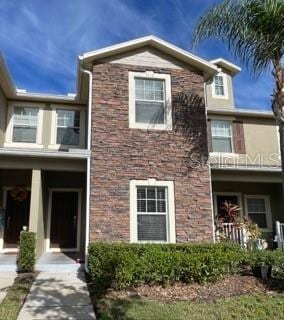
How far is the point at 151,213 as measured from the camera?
36.1 ft

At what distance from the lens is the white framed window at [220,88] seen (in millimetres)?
17406

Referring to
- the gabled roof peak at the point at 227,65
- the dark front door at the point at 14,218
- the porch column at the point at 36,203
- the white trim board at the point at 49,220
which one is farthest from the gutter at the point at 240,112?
the dark front door at the point at 14,218

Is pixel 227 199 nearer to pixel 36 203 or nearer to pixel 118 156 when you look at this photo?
pixel 118 156

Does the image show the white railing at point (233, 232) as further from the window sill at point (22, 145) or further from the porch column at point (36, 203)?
the window sill at point (22, 145)

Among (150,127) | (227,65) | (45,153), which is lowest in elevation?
(45,153)

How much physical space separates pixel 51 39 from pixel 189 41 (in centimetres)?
564

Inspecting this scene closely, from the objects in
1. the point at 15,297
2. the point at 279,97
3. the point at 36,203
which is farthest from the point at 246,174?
the point at 15,297

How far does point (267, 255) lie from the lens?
976 centimetres

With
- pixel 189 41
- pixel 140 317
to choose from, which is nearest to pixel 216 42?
pixel 189 41

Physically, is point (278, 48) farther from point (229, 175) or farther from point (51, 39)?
point (51, 39)

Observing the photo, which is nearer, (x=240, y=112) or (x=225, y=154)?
(x=225, y=154)

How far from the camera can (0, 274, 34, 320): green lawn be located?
6934 millimetres

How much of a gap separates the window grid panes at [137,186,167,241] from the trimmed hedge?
1246 mm

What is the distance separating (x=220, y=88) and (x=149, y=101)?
6.88 metres
